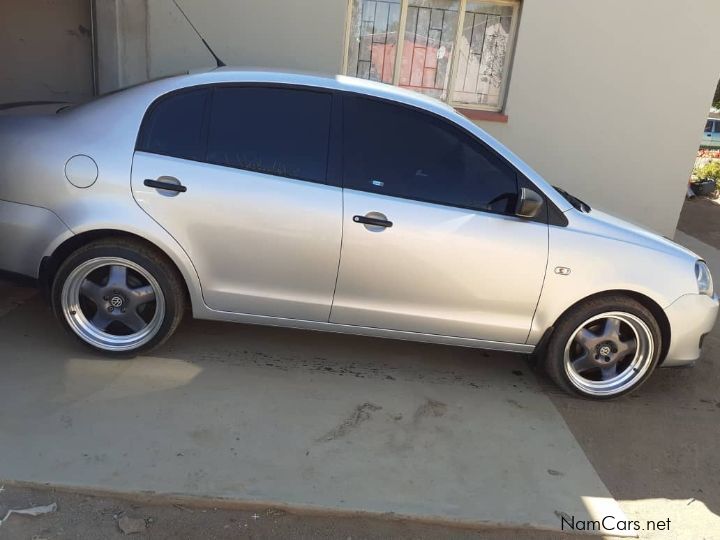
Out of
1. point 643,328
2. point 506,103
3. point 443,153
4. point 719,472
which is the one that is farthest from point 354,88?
point 506,103

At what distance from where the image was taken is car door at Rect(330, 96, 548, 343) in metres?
3.44

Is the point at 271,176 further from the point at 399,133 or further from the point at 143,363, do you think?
the point at 143,363

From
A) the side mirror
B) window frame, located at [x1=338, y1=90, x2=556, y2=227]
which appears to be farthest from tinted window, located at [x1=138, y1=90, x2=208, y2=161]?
the side mirror

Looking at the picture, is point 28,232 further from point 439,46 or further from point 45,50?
point 439,46

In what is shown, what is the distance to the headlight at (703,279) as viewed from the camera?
3.72m

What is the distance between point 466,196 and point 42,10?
519cm

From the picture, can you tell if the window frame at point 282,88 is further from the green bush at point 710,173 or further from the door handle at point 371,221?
the green bush at point 710,173

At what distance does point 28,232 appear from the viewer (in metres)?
3.44

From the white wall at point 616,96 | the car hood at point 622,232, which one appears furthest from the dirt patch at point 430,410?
the white wall at point 616,96

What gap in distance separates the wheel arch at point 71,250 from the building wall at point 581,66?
10.6 feet

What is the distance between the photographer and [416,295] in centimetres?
356

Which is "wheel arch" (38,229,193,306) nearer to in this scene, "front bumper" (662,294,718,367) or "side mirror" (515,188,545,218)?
"side mirror" (515,188,545,218)

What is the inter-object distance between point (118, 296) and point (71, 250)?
0.37 metres

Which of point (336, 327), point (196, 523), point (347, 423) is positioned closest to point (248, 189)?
point (336, 327)
